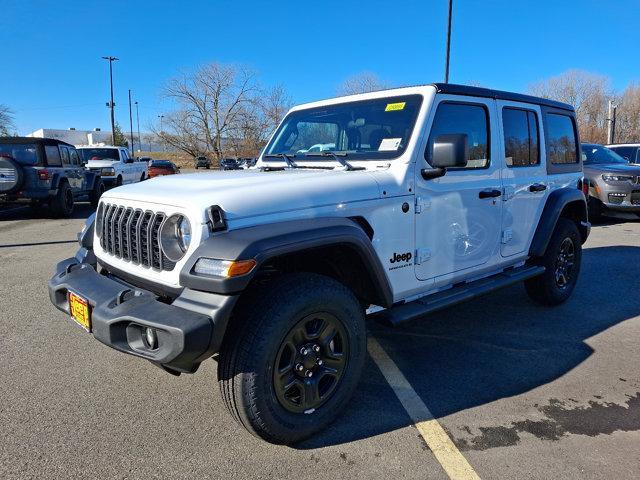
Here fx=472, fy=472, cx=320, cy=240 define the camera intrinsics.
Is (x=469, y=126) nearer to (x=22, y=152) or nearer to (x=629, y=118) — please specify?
(x=22, y=152)

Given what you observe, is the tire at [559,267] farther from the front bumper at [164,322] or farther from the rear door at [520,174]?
the front bumper at [164,322]

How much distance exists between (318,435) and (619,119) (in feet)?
206

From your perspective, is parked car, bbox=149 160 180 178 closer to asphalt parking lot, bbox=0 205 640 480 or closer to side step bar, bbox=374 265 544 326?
asphalt parking lot, bbox=0 205 640 480

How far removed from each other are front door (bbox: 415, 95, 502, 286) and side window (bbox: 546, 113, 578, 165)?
1.12 metres

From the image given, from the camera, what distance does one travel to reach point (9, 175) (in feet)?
34.6

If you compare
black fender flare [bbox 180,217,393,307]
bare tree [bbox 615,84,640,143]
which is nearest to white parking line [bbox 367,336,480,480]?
black fender flare [bbox 180,217,393,307]

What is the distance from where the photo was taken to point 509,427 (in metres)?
2.78

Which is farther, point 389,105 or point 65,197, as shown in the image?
point 65,197

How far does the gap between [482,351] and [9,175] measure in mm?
10907

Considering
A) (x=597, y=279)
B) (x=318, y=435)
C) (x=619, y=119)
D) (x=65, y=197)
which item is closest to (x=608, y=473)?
(x=318, y=435)

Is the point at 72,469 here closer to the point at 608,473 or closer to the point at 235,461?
the point at 235,461

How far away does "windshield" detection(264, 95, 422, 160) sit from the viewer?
3.28 metres

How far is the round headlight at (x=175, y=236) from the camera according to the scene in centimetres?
243

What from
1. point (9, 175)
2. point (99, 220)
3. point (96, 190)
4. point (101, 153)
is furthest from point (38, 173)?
point (99, 220)
